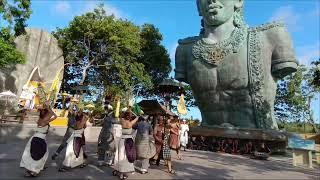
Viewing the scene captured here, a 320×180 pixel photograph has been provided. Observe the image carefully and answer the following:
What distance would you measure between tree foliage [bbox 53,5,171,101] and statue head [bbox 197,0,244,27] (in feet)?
42.1

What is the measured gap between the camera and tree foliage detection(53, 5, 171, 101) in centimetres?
3394

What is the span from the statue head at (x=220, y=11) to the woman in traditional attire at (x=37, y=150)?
14400mm

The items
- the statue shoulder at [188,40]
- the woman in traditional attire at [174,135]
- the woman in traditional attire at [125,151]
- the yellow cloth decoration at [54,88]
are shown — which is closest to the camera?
the woman in traditional attire at [125,151]

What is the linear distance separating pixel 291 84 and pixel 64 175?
38601 millimetres

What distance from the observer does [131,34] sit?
3531cm

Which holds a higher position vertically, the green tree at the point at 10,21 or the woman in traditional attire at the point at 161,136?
the green tree at the point at 10,21

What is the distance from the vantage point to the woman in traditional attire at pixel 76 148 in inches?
380

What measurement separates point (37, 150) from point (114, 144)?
277 cm

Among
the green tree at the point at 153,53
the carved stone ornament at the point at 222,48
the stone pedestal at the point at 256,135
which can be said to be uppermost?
the green tree at the point at 153,53

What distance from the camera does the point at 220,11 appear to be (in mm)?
21438

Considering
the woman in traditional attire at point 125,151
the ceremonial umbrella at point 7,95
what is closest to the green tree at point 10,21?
the ceremonial umbrella at point 7,95

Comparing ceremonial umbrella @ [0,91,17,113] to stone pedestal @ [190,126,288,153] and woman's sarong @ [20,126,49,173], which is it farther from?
A: woman's sarong @ [20,126,49,173]

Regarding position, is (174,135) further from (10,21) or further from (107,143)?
(10,21)

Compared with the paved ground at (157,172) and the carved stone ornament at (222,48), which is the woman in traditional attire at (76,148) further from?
the carved stone ornament at (222,48)
